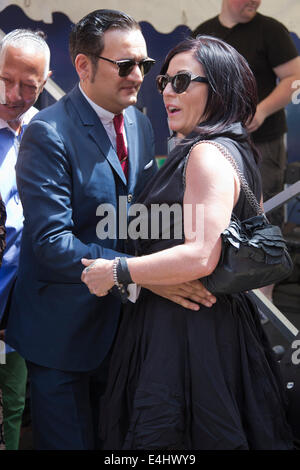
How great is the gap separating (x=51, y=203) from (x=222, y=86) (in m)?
0.71

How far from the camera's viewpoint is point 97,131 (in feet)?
7.79

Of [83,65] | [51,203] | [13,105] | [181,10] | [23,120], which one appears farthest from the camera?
[181,10]

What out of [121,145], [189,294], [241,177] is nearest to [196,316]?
[189,294]

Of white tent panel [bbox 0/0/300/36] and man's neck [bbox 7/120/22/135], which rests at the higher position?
white tent panel [bbox 0/0/300/36]

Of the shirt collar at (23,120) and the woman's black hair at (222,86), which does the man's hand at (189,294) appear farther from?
the shirt collar at (23,120)

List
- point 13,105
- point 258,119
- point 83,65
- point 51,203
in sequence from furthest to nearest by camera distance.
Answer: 1. point 258,119
2. point 13,105
3. point 83,65
4. point 51,203

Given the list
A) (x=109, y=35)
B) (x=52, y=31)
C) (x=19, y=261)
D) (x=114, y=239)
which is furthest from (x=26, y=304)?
(x=52, y=31)

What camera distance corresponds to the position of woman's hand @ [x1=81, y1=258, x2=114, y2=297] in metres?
2.06

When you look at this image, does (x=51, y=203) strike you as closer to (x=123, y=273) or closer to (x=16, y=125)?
(x=123, y=273)

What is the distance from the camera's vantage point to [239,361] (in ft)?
7.12

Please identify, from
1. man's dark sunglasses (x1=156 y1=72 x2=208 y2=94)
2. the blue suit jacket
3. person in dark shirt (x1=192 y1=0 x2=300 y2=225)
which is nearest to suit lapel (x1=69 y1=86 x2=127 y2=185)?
the blue suit jacket

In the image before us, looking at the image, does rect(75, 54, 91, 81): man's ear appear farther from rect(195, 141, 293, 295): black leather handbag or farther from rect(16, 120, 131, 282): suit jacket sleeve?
rect(195, 141, 293, 295): black leather handbag

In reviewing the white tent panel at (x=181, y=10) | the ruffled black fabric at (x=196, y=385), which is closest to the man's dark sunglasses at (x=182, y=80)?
the ruffled black fabric at (x=196, y=385)

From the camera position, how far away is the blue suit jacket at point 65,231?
7.22 ft
